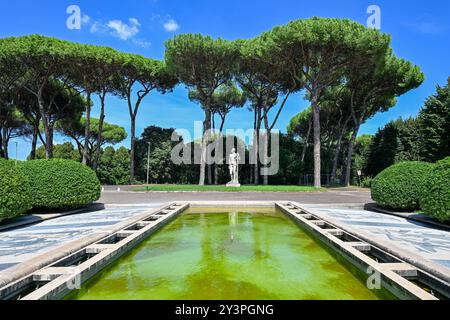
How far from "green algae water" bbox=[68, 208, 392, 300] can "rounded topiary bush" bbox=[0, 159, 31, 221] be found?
3221mm

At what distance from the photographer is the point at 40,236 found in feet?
18.1

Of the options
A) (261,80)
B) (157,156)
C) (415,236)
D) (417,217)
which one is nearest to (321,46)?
(261,80)

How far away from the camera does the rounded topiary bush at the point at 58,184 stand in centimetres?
820

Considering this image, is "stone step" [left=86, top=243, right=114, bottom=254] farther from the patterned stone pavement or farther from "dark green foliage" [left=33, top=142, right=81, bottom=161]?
"dark green foliage" [left=33, top=142, right=81, bottom=161]

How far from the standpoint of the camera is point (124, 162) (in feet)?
108

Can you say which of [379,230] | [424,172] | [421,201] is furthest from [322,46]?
[379,230]

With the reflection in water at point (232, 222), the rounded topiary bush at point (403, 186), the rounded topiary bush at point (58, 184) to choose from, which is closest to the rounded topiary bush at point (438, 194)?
the rounded topiary bush at point (403, 186)

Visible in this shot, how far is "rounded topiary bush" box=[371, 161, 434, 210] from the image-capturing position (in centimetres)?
861

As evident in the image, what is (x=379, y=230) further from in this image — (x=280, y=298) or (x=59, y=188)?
(x=59, y=188)

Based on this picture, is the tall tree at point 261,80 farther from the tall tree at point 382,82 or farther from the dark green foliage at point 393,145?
the dark green foliage at point 393,145

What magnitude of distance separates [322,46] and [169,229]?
17.9 meters

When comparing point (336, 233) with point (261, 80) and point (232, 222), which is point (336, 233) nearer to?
point (232, 222)

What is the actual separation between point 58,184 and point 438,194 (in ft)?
32.2

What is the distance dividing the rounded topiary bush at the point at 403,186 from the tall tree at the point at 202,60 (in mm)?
15486
